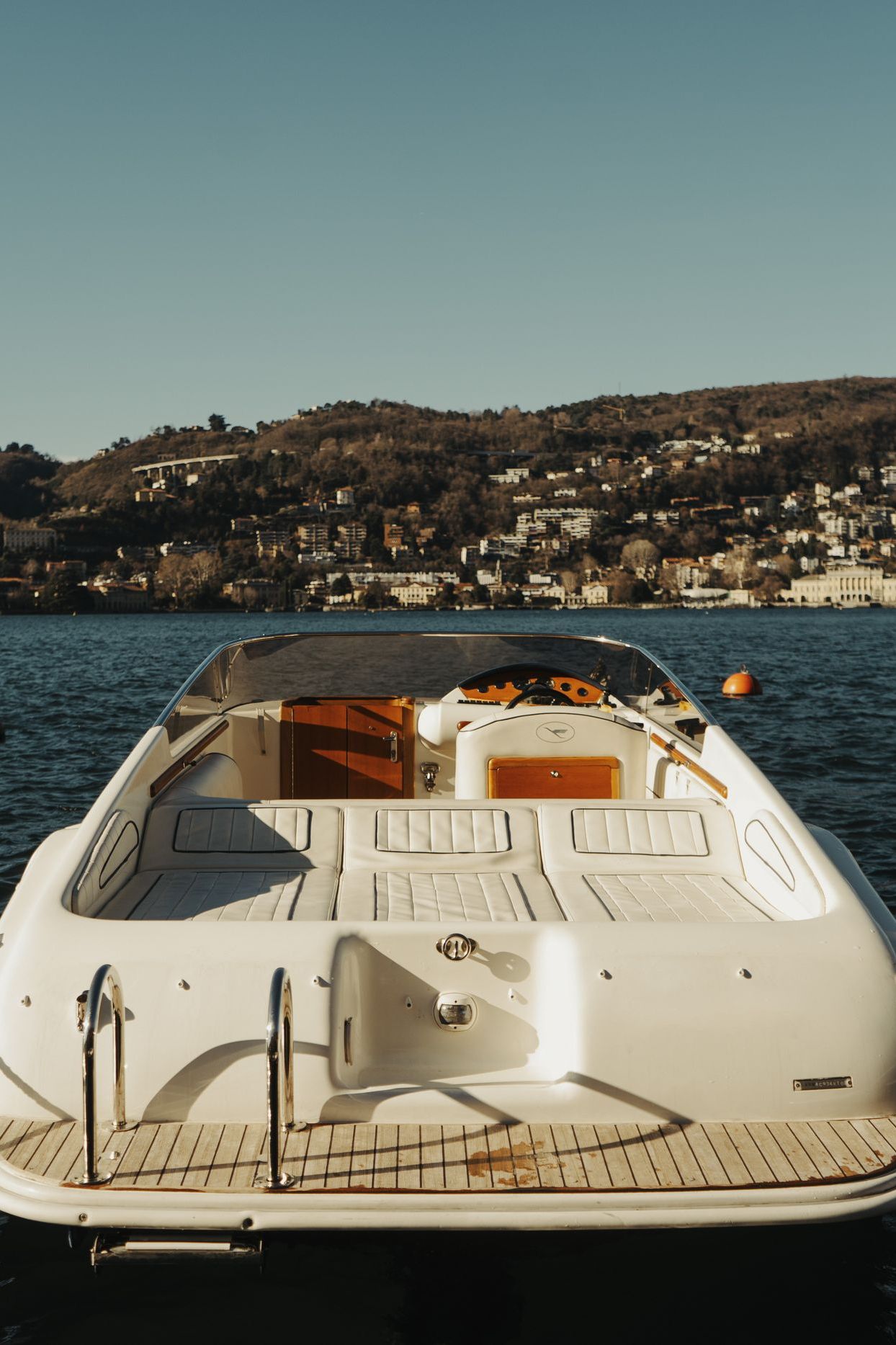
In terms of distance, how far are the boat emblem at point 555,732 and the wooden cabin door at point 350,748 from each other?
4.77 feet

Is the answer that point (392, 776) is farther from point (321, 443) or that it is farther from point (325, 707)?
point (321, 443)

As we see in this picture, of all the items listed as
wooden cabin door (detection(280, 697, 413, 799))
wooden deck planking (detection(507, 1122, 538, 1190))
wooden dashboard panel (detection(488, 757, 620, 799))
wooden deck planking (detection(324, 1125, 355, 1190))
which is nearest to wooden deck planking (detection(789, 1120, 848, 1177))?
wooden deck planking (detection(507, 1122, 538, 1190))

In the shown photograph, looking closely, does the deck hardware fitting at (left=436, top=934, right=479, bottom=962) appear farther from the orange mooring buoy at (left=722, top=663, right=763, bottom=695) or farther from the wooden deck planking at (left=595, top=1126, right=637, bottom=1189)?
the orange mooring buoy at (left=722, top=663, right=763, bottom=695)

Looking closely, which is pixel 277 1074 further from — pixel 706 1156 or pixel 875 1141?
pixel 875 1141

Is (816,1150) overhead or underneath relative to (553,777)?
underneath

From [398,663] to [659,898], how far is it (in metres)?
3.24

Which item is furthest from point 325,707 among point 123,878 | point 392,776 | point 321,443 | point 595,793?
point 321,443

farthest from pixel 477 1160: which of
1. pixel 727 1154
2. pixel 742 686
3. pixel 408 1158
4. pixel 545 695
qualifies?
pixel 742 686

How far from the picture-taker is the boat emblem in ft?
17.7

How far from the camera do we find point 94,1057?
2656mm

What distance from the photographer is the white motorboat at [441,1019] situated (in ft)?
8.81

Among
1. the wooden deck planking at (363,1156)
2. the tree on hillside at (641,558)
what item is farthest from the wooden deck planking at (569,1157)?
the tree on hillside at (641,558)

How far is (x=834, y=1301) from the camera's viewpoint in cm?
Answer: 317

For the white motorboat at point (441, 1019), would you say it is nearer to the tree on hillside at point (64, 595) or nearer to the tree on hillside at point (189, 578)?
the tree on hillside at point (64, 595)
